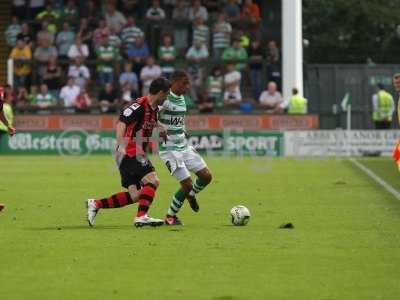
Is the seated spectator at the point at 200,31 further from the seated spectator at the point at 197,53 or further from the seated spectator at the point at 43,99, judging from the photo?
the seated spectator at the point at 43,99

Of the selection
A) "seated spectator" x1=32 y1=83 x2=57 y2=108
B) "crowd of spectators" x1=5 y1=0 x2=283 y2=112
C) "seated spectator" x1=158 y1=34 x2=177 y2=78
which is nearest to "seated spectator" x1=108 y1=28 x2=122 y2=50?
"crowd of spectators" x1=5 y1=0 x2=283 y2=112

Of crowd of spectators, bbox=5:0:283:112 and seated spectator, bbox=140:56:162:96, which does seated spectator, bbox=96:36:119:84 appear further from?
seated spectator, bbox=140:56:162:96

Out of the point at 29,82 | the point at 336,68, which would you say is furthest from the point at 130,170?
the point at 336,68

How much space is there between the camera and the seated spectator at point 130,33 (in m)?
38.3

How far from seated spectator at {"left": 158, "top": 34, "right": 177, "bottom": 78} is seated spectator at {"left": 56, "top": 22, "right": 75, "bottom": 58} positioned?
3.11m

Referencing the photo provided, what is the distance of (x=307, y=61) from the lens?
45.8 meters

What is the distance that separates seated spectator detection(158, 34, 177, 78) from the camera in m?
37.4

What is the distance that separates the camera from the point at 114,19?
39219mm

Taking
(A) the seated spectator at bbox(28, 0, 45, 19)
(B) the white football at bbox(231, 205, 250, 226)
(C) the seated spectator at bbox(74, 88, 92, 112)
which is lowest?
(B) the white football at bbox(231, 205, 250, 226)

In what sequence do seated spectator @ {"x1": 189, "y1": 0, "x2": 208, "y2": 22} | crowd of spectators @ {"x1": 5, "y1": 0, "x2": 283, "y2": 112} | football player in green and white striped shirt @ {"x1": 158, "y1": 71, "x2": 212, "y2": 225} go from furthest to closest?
1. seated spectator @ {"x1": 189, "y1": 0, "x2": 208, "y2": 22}
2. crowd of spectators @ {"x1": 5, "y1": 0, "x2": 283, "y2": 112}
3. football player in green and white striped shirt @ {"x1": 158, "y1": 71, "x2": 212, "y2": 225}

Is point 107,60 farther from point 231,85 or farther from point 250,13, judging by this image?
point 250,13

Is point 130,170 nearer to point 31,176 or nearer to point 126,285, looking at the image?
point 126,285

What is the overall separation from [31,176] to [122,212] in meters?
9.60

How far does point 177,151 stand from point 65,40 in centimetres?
Result: 2435
